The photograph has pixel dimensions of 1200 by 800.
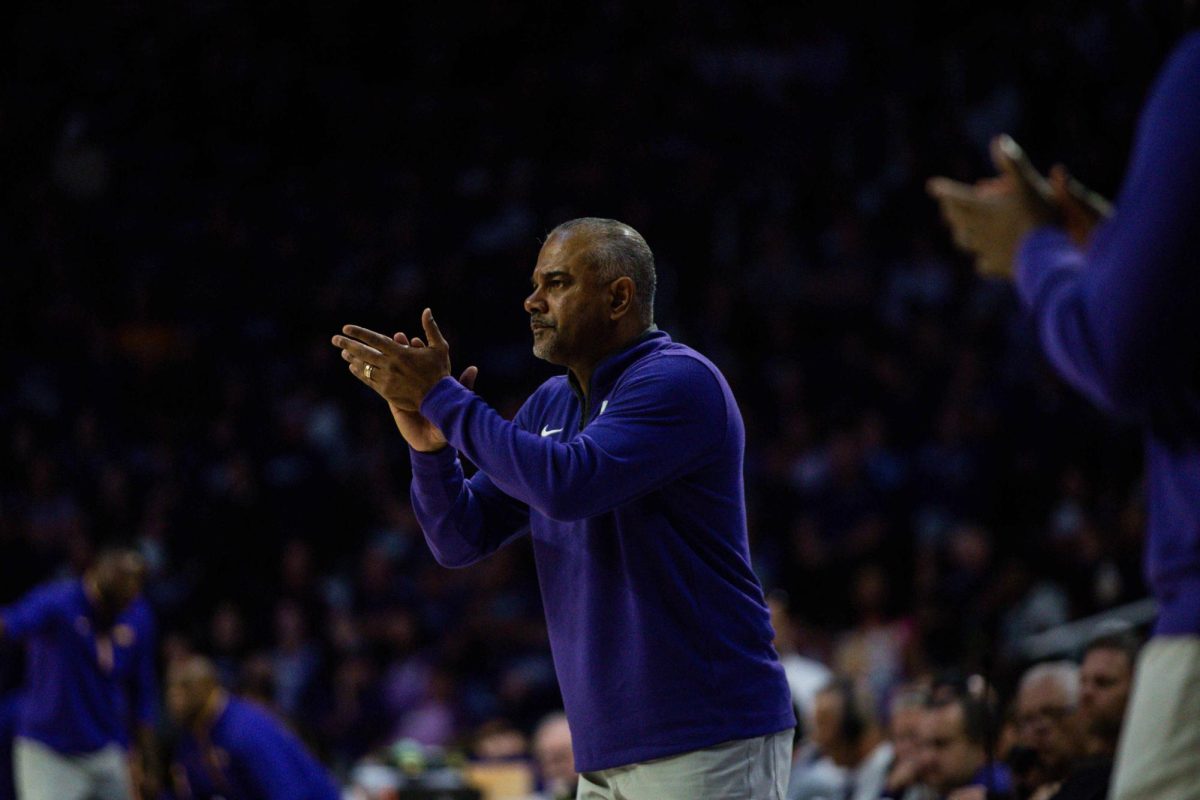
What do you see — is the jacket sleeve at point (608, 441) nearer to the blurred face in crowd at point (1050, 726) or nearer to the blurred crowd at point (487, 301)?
the blurred face in crowd at point (1050, 726)

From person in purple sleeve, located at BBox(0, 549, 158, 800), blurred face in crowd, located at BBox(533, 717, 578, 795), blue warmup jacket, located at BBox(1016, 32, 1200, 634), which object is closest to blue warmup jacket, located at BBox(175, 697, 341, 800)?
blurred face in crowd, located at BBox(533, 717, 578, 795)

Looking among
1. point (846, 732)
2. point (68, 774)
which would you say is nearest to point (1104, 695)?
point (846, 732)

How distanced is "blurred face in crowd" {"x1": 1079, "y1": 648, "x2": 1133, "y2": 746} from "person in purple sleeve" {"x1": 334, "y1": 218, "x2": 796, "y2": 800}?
5.39ft

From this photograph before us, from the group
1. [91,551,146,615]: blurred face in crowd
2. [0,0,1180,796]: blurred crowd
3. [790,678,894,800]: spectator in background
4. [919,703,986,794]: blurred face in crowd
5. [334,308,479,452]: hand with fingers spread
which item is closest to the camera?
[334,308,479,452]: hand with fingers spread

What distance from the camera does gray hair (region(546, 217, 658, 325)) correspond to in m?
3.24

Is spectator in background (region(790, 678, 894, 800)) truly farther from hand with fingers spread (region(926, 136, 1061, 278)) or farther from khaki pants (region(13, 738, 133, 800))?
hand with fingers spread (region(926, 136, 1061, 278))

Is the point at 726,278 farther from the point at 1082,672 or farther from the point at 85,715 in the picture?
the point at 1082,672

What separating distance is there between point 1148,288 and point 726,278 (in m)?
9.66

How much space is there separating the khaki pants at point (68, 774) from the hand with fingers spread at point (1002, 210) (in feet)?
22.4

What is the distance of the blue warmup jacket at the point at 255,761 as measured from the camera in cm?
609

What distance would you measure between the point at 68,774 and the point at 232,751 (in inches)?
88.0

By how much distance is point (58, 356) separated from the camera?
452 inches

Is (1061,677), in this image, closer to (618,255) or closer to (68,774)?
(618,255)

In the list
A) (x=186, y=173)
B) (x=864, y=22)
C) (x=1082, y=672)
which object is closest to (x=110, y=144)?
(x=186, y=173)
